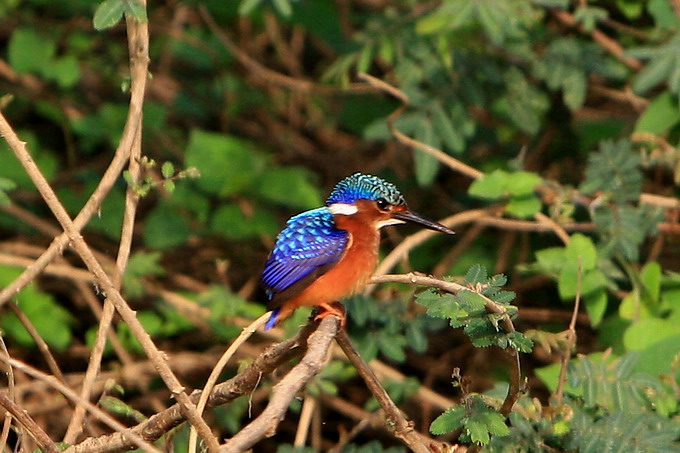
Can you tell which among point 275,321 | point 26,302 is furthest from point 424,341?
point 26,302

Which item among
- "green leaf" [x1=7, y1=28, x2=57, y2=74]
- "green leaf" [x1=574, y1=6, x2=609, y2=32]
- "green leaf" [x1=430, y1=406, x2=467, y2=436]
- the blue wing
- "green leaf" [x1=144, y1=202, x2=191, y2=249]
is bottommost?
"green leaf" [x1=144, y1=202, x2=191, y2=249]

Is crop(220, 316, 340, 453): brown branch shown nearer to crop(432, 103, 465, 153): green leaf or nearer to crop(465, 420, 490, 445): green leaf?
crop(465, 420, 490, 445): green leaf

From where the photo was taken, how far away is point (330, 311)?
2.50 metres

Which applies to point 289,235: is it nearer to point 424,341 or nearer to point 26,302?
point 424,341

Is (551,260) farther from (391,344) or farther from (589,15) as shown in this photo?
(589,15)

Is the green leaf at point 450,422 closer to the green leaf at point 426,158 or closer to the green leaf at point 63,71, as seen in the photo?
the green leaf at point 426,158

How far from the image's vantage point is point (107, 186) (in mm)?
2471

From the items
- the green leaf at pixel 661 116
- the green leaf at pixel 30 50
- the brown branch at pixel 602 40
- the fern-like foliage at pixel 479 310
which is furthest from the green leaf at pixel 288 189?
the fern-like foliage at pixel 479 310

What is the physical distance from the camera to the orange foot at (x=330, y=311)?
8.00 ft

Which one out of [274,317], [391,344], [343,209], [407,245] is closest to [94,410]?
[274,317]

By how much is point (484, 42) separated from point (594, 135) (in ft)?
2.32

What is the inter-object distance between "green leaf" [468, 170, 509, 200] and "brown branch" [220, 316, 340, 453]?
1.40 metres

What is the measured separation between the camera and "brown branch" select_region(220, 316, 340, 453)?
1719 mm

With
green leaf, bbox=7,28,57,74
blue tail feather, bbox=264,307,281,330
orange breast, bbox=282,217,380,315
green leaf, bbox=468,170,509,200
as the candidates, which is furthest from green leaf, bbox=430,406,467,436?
green leaf, bbox=7,28,57,74
